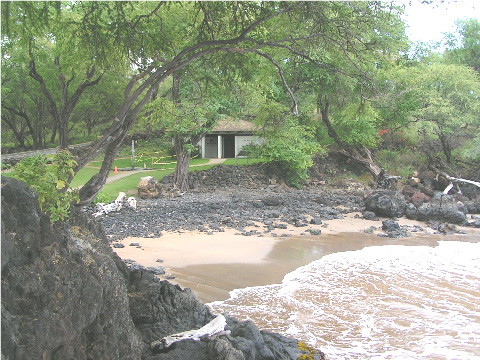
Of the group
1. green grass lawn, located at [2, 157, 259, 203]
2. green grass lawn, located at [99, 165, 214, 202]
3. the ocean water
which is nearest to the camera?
the ocean water

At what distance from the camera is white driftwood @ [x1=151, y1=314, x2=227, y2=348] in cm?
508

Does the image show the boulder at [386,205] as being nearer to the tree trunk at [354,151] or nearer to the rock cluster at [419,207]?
the rock cluster at [419,207]

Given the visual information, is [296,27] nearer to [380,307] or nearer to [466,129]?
[380,307]

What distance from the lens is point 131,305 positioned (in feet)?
18.2

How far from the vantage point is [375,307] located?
27.1 ft

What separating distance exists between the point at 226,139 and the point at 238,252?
77.4 ft

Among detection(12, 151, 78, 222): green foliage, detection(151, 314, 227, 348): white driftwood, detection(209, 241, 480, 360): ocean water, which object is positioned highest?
detection(12, 151, 78, 222): green foliage

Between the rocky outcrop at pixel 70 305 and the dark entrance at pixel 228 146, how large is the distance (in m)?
29.6

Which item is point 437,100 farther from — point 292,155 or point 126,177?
point 126,177

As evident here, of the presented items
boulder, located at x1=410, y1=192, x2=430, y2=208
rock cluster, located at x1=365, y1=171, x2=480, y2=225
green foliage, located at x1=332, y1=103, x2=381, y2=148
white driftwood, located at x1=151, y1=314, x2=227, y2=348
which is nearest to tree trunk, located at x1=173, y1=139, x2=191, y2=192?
rock cluster, located at x1=365, y1=171, x2=480, y2=225

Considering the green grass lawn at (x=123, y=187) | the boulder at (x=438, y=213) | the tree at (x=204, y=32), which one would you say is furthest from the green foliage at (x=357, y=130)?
the tree at (x=204, y=32)

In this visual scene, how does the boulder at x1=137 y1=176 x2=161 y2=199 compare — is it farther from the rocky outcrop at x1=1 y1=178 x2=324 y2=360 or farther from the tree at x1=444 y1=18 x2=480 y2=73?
the tree at x1=444 y1=18 x2=480 y2=73

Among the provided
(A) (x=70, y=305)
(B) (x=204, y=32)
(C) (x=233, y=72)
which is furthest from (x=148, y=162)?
(A) (x=70, y=305)

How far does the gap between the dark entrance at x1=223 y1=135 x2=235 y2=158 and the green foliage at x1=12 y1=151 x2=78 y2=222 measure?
99.9ft
